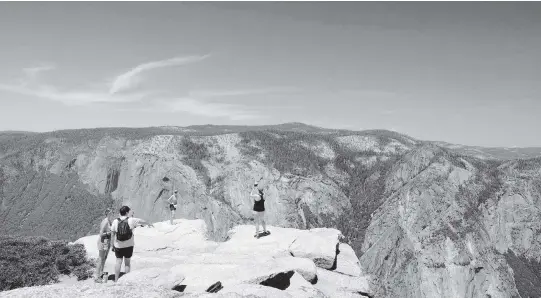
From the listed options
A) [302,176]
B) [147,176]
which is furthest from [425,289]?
[147,176]

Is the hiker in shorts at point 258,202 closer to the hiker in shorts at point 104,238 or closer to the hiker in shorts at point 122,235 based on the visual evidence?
the hiker in shorts at point 122,235

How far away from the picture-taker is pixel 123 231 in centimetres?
1159

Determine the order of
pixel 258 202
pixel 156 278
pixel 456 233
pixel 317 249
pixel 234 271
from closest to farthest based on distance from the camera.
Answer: pixel 156 278, pixel 234 271, pixel 317 249, pixel 258 202, pixel 456 233

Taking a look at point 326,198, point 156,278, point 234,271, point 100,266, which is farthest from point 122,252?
point 326,198

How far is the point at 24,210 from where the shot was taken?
109 meters

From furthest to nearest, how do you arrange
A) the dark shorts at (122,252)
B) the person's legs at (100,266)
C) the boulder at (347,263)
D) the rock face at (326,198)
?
the rock face at (326,198)
the boulder at (347,263)
the person's legs at (100,266)
the dark shorts at (122,252)

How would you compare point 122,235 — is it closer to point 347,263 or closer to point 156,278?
point 156,278

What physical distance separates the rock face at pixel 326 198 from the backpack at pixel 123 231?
46.7 metres

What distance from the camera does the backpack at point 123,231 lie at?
37.8 feet

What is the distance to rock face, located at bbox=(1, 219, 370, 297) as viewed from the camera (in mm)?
9141

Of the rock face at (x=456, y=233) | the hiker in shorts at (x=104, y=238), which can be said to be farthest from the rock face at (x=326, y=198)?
the hiker in shorts at (x=104, y=238)

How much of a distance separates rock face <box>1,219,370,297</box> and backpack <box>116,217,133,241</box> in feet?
4.01

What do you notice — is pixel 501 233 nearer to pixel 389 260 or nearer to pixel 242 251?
pixel 389 260

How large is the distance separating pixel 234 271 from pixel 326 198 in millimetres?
100203
